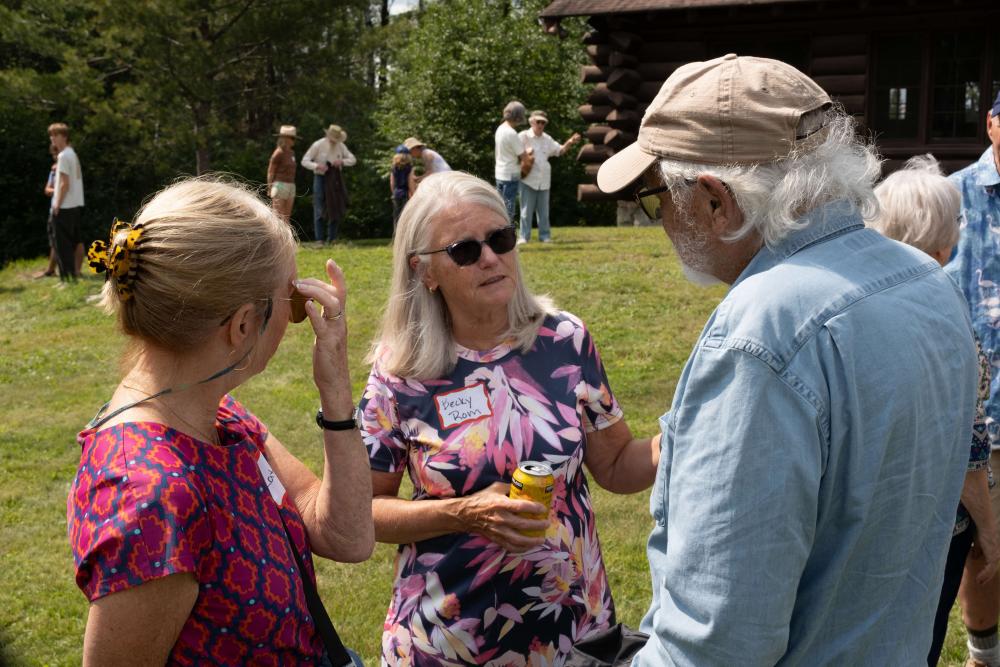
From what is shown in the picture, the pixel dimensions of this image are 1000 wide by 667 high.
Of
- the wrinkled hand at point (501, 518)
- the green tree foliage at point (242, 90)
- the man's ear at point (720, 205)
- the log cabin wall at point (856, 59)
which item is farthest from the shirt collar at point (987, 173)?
the green tree foliage at point (242, 90)

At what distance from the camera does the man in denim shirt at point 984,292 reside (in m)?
3.54

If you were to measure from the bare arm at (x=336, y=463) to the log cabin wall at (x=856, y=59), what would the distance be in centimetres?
1186

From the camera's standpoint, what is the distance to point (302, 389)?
777 centimetres

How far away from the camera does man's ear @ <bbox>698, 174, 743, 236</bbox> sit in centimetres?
160

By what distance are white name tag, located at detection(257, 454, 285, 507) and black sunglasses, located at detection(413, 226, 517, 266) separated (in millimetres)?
801

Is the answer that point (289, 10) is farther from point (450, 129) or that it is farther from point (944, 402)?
point (944, 402)

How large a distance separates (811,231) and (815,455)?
37 centimetres

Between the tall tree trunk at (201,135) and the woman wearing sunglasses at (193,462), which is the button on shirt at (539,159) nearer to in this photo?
the tall tree trunk at (201,135)

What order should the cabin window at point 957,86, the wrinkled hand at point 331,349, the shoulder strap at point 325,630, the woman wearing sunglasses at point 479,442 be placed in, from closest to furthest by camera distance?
the shoulder strap at point 325,630, the wrinkled hand at point 331,349, the woman wearing sunglasses at point 479,442, the cabin window at point 957,86

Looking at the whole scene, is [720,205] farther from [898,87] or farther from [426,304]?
[898,87]

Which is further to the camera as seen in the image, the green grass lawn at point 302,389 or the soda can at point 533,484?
the green grass lawn at point 302,389

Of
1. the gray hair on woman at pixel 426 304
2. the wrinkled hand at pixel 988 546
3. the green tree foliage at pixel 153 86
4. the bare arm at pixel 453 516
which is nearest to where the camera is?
the bare arm at pixel 453 516

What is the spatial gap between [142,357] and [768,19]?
44.9 ft

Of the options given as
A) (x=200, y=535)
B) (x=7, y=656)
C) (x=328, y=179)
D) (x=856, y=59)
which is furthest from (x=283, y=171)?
(x=200, y=535)
